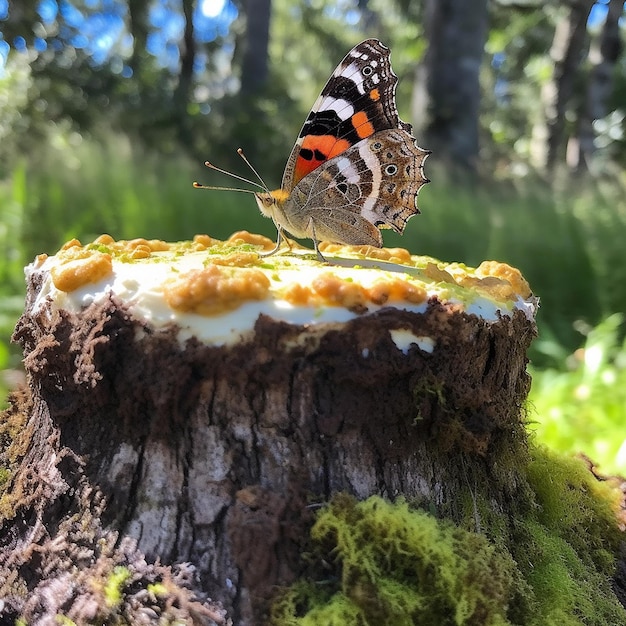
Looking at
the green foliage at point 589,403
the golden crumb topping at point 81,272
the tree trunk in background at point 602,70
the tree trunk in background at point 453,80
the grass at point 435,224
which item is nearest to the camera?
the golden crumb topping at point 81,272

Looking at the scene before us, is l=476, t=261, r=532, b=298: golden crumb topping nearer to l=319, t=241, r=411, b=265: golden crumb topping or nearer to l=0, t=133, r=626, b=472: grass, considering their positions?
l=319, t=241, r=411, b=265: golden crumb topping

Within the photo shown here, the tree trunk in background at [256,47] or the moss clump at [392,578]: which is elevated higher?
the tree trunk in background at [256,47]

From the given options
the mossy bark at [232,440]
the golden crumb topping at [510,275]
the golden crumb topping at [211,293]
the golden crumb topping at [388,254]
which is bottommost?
the mossy bark at [232,440]

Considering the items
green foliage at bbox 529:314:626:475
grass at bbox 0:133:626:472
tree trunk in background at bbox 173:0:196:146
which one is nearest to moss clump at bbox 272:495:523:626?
green foliage at bbox 529:314:626:475

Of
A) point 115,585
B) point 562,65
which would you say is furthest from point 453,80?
point 115,585

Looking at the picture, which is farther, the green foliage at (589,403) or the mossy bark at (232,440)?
the green foliage at (589,403)

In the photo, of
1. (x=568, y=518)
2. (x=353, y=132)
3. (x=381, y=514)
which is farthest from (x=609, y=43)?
(x=381, y=514)

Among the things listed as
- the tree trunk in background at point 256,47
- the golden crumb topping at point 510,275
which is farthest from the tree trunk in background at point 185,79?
the golden crumb topping at point 510,275

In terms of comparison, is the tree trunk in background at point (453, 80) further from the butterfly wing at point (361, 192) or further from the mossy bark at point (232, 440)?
the mossy bark at point (232, 440)
